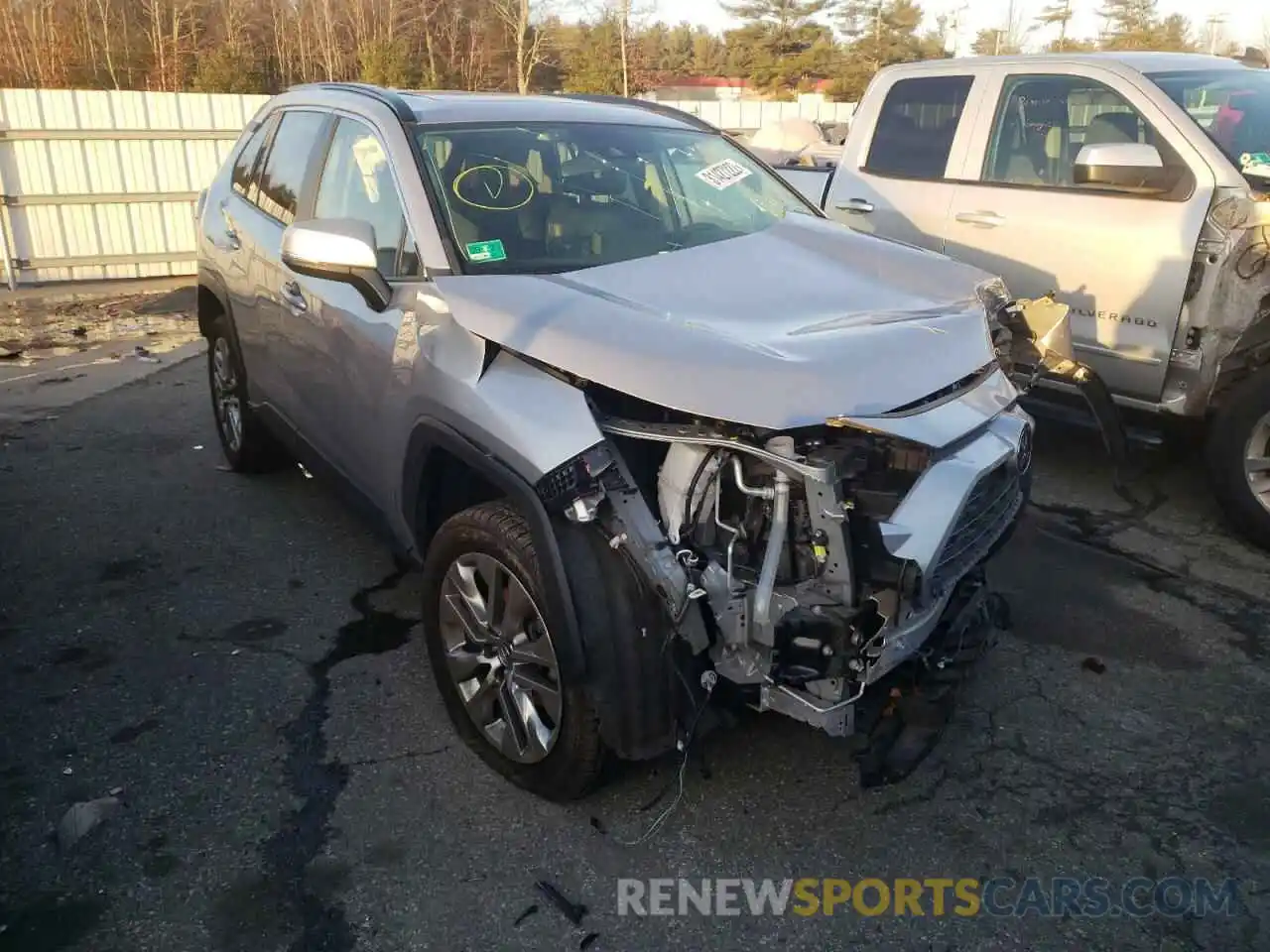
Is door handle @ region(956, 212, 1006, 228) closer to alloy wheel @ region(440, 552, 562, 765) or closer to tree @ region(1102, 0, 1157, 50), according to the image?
alloy wheel @ region(440, 552, 562, 765)

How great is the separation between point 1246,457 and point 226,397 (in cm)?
521

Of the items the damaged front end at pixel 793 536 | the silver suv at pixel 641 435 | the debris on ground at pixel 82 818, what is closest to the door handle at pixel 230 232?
the silver suv at pixel 641 435

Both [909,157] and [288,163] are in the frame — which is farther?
[909,157]

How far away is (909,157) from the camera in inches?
247

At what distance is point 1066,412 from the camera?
546cm

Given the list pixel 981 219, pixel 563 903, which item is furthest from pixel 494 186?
pixel 981 219

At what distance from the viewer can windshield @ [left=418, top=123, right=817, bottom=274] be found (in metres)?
3.47

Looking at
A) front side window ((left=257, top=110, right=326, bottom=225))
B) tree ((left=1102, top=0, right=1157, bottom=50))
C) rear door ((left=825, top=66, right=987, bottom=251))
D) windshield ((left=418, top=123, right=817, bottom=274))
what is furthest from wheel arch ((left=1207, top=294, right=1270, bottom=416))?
tree ((left=1102, top=0, right=1157, bottom=50))

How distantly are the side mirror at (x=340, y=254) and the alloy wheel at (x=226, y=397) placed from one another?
2.39 m

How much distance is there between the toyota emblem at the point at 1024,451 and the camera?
10.3ft

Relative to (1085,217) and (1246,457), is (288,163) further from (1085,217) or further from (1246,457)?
(1246,457)

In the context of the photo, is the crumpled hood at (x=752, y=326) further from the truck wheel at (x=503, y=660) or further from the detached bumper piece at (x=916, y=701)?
the detached bumper piece at (x=916, y=701)

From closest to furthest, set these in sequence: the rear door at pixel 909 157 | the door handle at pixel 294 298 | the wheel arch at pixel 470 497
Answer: the wheel arch at pixel 470 497 < the door handle at pixel 294 298 < the rear door at pixel 909 157

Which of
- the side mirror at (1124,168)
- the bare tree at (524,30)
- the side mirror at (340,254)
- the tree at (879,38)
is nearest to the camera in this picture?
the side mirror at (340,254)
